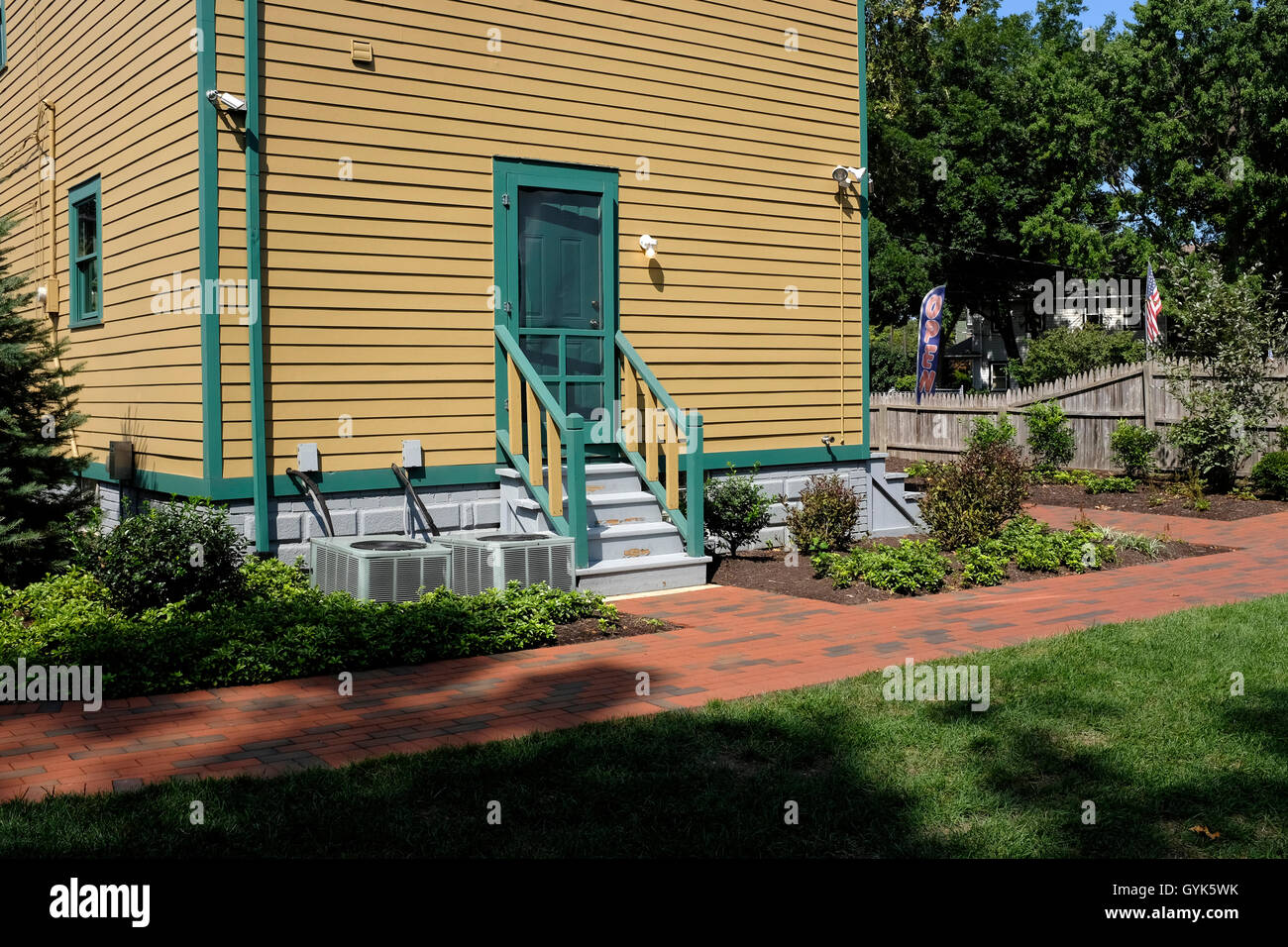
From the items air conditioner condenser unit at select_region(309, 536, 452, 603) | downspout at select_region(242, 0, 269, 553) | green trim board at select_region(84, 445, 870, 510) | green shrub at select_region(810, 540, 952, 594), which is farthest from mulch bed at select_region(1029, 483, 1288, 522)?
downspout at select_region(242, 0, 269, 553)

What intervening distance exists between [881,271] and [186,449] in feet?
108

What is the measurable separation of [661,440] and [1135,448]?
9667 mm

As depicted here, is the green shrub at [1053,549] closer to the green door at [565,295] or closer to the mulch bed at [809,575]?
the mulch bed at [809,575]

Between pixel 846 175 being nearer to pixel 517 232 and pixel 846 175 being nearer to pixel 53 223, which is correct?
pixel 517 232

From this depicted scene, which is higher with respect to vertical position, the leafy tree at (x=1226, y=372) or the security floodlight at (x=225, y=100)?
the security floodlight at (x=225, y=100)

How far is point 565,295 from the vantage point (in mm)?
10266

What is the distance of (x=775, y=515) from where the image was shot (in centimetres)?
1144

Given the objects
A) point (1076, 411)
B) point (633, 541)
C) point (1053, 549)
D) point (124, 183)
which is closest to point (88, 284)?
point (124, 183)

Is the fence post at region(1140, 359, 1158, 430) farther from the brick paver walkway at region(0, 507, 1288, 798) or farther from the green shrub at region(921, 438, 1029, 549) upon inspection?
the brick paver walkway at region(0, 507, 1288, 798)

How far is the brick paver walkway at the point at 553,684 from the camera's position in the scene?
4.99 meters

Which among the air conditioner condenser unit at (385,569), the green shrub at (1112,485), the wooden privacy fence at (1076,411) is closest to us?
the air conditioner condenser unit at (385,569)

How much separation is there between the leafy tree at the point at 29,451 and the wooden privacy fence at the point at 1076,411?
10097 mm

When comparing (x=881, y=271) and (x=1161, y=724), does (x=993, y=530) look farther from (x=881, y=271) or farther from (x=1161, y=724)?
(x=881, y=271)

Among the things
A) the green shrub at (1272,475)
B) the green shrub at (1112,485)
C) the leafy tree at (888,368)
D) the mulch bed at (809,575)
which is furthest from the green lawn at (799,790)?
the leafy tree at (888,368)
